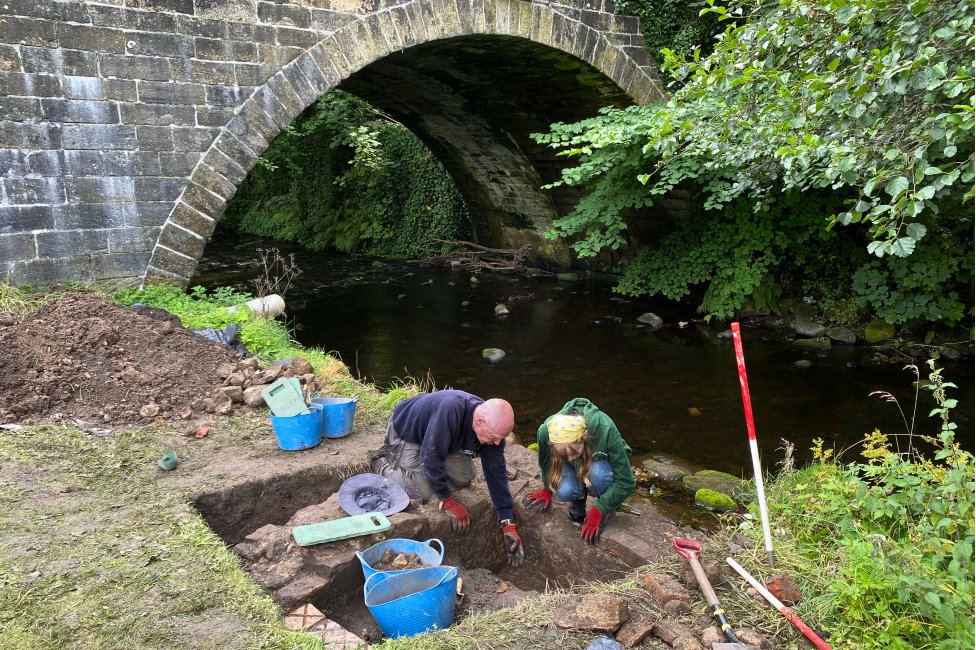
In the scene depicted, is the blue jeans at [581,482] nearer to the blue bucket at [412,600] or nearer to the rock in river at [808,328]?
the blue bucket at [412,600]

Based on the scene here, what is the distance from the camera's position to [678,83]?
9.39 meters

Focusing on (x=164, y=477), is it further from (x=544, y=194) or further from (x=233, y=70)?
(x=544, y=194)

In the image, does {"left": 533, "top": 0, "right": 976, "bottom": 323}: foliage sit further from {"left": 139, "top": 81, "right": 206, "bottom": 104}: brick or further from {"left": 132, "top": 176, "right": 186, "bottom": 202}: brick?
{"left": 132, "top": 176, "right": 186, "bottom": 202}: brick

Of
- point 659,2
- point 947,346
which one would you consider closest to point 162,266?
point 659,2

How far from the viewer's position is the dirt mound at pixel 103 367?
4.66 m

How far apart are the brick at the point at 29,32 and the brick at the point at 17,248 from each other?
1660mm

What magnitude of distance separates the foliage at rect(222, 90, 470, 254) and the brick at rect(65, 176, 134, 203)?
7851 mm

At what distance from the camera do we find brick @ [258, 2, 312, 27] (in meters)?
6.48

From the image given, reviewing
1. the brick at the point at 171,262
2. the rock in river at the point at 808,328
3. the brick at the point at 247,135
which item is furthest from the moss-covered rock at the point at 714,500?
the brick at the point at 171,262

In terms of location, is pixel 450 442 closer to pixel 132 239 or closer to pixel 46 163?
pixel 132 239

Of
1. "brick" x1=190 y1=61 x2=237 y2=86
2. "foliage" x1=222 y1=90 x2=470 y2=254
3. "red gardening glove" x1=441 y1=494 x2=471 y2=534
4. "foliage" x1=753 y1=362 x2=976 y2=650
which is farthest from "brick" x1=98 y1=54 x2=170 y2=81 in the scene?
"foliage" x1=222 y1=90 x2=470 y2=254

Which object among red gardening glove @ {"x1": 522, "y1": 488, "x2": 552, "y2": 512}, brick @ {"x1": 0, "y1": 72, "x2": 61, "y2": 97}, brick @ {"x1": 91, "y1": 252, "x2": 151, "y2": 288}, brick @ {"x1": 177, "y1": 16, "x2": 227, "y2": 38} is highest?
brick @ {"x1": 177, "y1": 16, "x2": 227, "y2": 38}

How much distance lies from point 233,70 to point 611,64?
5.06 meters

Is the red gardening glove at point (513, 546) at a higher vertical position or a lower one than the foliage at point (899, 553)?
lower
